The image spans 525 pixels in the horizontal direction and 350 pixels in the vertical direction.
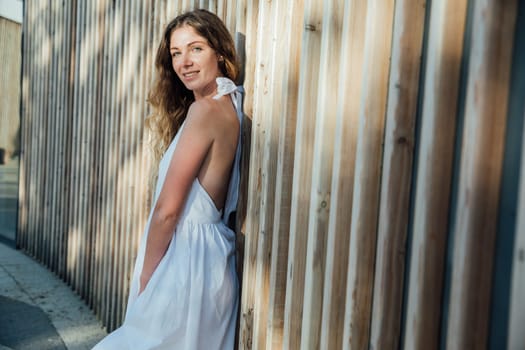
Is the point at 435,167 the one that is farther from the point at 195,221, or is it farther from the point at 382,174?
the point at 195,221

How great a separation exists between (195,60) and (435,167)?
1.28 meters

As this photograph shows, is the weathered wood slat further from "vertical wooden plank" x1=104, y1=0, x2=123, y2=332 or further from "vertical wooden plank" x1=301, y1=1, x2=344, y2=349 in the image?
"vertical wooden plank" x1=104, y1=0, x2=123, y2=332

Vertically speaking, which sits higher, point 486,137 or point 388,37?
point 388,37

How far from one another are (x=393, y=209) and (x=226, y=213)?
105cm

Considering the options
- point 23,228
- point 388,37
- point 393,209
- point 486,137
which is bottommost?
point 23,228

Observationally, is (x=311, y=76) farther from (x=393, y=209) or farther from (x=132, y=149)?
(x=132, y=149)

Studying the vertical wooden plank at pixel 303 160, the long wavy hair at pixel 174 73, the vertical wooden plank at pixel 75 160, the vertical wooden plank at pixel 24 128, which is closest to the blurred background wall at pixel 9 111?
the vertical wooden plank at pixel 24 128

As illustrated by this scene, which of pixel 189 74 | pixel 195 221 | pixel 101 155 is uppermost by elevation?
pixel 189 74

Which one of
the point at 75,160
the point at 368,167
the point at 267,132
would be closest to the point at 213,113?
the point at 267,132

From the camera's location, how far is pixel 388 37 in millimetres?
1463

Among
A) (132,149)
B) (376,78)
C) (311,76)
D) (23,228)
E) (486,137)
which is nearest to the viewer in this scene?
(486,137)

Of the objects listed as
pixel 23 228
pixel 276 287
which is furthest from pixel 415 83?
pixel 23 228

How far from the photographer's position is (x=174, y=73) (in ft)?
8.25

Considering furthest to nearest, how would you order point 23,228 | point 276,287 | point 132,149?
point 23,228
point 132,149
point 276,287
